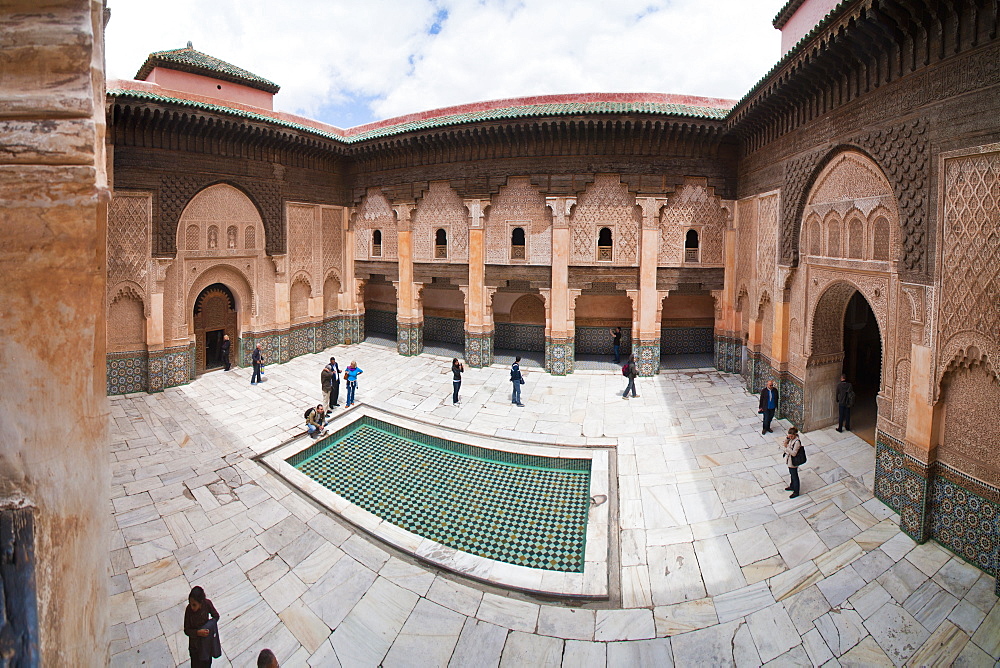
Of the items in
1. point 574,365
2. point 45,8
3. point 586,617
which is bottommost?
point 586,617

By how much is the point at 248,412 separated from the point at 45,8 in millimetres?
8983

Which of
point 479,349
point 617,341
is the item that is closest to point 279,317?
point 479,349

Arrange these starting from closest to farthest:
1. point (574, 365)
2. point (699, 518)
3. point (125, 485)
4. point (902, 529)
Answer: point (902, 529)
point (699, 518)
point (125, 485)
point (574, 365)

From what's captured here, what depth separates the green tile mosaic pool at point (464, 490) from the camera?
5.54 m

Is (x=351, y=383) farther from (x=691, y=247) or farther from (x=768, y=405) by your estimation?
(x=691, y=247)

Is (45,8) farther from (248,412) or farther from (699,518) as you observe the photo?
(248,412)

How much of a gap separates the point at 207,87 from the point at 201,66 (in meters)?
0.55

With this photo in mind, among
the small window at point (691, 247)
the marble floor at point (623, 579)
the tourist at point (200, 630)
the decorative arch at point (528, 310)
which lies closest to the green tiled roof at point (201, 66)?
the decorative arch at point (528, 310)

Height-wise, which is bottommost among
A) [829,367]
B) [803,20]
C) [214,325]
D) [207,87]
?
[829,367]

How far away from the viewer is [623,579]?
4879 mm

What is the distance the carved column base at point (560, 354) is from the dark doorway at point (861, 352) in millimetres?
5522

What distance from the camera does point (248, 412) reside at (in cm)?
920

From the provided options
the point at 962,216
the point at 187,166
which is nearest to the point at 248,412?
the point at 187,166

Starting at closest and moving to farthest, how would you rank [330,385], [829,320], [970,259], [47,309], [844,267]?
[47,309] → [970,259] → [844,267] → [829,320] → [330,385]
